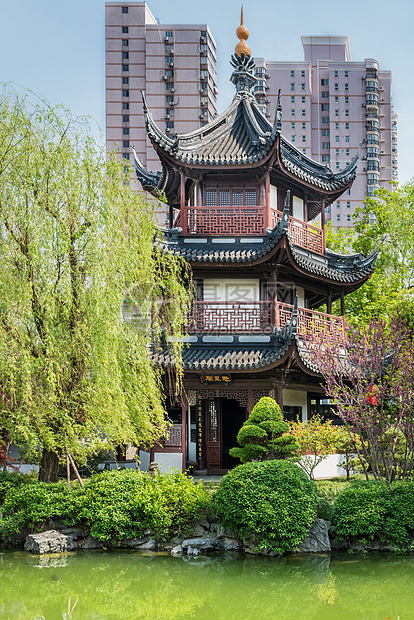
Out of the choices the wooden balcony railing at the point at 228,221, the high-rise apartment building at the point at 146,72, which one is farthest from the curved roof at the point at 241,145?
the high-rise apartment building at the point at 146,72

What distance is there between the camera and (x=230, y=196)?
14.6 m

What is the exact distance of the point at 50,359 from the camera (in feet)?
30.4

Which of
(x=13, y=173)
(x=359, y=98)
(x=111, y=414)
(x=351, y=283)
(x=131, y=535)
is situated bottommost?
(x=131, y=535)

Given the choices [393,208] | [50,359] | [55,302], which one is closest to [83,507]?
[50,359]

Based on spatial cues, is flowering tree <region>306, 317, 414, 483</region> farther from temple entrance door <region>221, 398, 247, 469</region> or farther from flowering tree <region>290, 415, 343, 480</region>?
temple entrance door <region>221, 398, 247, 469</region>

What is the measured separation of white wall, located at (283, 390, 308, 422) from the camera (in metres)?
14.4

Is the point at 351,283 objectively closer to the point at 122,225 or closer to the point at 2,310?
the point at 122,225

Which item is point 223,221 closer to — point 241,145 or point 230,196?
point 230,196

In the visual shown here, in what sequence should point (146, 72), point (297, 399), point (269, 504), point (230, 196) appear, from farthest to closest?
point (146, 72), point (297, 399), point (230, 196), point (269, 504)

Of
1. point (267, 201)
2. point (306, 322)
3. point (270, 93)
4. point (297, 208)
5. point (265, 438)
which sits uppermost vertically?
point (270, 93)

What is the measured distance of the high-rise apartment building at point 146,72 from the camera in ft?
145

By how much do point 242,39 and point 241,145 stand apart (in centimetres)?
420

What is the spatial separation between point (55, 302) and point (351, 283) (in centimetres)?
815

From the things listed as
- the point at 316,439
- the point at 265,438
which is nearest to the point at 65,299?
the point at 265,438
